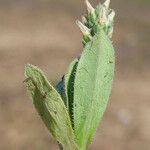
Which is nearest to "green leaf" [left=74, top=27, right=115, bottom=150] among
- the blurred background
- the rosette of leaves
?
the rosette of leaves

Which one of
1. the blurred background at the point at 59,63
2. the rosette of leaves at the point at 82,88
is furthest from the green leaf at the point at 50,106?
the blurred background at the point at 59,63

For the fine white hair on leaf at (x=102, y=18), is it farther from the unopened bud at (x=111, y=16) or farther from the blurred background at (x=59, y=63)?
the blurred background at (x=59, y=63)

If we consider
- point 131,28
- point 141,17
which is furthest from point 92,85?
point 141,17

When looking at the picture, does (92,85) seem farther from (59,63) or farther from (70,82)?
(59,63)

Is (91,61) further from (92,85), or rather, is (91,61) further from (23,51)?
(23,51)

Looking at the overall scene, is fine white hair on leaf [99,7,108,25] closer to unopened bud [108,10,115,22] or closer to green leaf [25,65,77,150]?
unopened bud [108,10,115,22]
